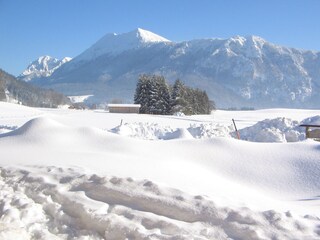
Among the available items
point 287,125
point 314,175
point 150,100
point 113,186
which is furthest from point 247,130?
point 150,100

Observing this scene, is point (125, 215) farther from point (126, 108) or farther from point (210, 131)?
point (126, 108)

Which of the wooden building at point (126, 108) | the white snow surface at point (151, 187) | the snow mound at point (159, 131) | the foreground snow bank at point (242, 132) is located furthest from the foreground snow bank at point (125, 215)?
the wooden building at point (126, 108)

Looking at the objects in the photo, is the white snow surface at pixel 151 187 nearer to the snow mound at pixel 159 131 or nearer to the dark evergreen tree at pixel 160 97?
the snow mound at pixel 159 131

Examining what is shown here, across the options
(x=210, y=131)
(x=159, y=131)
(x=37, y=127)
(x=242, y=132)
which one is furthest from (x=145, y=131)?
(x=37, y=127)

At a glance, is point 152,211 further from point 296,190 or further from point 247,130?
point 247,130

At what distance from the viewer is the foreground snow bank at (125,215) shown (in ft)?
15.1

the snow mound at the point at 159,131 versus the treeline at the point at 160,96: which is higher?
the treeline at the point at 160,96

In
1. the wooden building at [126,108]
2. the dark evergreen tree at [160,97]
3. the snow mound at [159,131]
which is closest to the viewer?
the snow mound at [159,131]

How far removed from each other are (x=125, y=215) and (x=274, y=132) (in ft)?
44.1

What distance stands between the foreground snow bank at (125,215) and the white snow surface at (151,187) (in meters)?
0.01

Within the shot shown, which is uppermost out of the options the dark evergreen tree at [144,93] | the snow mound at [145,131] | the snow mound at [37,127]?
the dark evergreen tree at [144,93]

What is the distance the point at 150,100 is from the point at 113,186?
5443 cm

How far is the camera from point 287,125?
71.3 feet

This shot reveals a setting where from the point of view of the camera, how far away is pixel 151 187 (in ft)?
19.4
